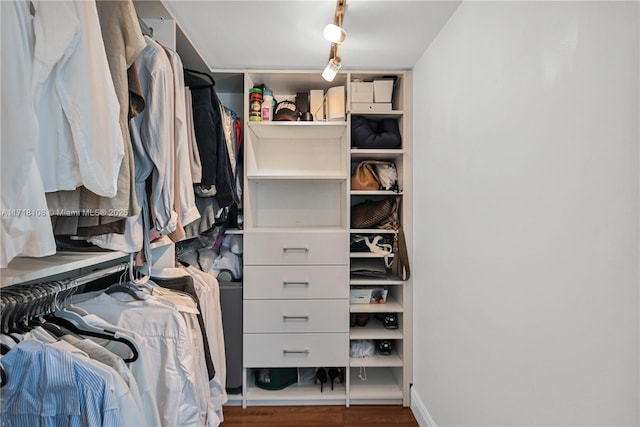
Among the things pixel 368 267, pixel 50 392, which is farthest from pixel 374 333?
pixel 50 392

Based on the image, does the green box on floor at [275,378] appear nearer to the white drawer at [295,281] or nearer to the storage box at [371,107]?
the white drawer at [295,281]

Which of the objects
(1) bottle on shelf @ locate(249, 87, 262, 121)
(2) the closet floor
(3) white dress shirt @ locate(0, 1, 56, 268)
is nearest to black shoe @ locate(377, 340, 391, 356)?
(2) the closet floor

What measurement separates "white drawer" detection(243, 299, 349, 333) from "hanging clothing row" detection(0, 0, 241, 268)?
1.02 meters

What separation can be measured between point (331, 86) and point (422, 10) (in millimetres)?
989

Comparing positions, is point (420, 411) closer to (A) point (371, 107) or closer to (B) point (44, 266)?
(A) point (371, 107)

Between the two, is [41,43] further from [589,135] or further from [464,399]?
[464,399]

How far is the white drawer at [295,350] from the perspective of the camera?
2.22 m

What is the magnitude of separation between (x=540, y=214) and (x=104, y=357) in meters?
1.19

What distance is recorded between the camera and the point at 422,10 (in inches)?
61.9

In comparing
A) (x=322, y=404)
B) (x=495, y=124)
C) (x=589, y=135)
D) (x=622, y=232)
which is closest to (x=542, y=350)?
(x=622, y=232)

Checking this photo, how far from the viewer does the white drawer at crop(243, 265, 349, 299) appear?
222 cm

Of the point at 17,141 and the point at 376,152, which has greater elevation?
the point at 376,152

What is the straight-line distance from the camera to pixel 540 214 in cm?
101

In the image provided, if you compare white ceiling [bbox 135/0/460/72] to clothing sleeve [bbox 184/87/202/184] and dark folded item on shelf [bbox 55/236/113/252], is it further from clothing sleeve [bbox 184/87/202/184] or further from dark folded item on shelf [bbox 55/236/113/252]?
dark folded item on shelf [bbox 55/236/113/252]
